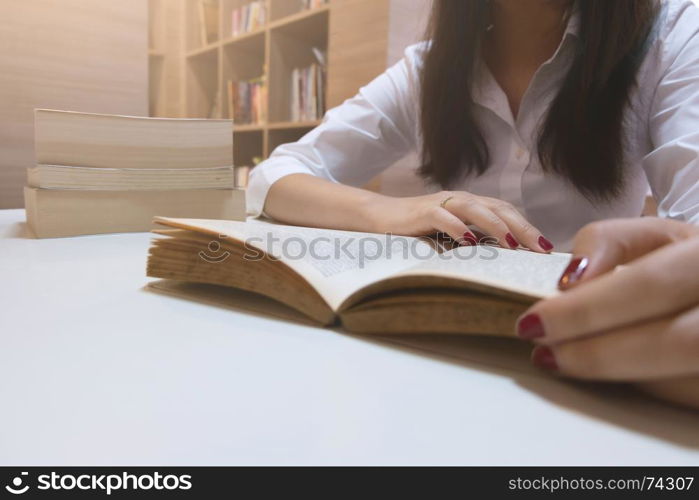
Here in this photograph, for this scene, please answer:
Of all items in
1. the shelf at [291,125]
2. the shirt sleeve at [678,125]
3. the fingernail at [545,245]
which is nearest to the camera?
the fingernail at [545,245]

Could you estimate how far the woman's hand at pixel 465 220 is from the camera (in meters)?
0.56

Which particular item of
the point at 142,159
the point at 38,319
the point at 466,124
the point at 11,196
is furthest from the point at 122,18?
the point at 38,319

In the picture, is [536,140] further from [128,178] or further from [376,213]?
[128,178]

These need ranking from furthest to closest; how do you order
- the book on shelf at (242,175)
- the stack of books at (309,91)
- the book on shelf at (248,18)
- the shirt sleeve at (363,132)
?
1. the book on shelf at (242,175)
2. the book on shelf at (248,18)
3. the stack of books at (309,91)
4. the shirt sleeve at (363,132)

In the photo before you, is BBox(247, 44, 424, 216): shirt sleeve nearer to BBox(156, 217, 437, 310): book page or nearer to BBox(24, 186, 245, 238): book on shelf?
BBox(24, 186, 245, 238): book on shelf

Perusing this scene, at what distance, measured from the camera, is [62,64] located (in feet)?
4.92

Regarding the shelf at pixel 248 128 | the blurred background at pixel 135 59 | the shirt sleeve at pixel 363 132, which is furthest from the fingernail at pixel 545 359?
the shelf at pixel 248 128

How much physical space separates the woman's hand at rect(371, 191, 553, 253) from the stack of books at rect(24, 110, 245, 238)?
357mm

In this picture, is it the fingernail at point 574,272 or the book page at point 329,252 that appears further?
the book page at point 329,252

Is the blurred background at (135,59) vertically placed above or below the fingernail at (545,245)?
above

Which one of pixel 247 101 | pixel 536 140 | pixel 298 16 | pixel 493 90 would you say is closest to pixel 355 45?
pixel 298 16

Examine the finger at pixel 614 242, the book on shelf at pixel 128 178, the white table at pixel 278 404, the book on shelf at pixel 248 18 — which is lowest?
the white table at pixel 278 404

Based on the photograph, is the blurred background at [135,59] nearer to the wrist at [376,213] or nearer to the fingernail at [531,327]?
the wrist at [376,213]

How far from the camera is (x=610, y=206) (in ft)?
3.13
